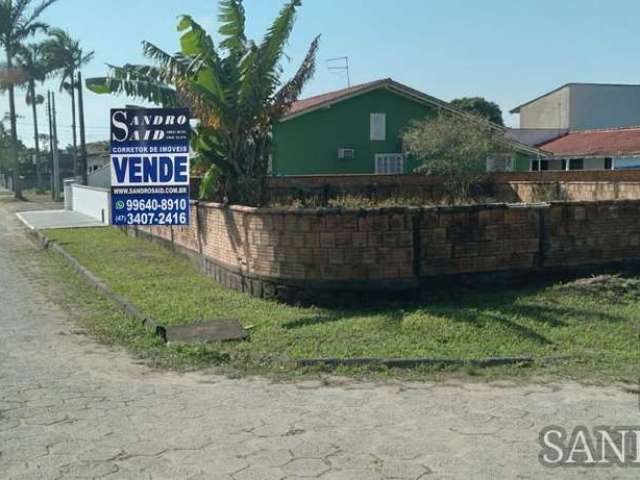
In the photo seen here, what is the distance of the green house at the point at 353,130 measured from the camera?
30.5 m

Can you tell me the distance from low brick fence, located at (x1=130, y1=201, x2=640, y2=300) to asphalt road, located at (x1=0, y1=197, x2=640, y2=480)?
278 cm

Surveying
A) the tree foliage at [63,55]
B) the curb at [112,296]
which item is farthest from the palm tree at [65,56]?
the curb at [112,296]

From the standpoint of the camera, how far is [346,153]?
103 ft

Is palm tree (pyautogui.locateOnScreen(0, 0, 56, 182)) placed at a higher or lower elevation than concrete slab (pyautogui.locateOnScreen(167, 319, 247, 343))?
higher

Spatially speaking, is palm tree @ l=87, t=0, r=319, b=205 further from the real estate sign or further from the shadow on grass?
the shadow on grass

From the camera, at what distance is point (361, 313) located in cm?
848

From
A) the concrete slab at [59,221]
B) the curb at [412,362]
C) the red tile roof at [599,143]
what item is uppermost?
the red tile roof at [599,143]

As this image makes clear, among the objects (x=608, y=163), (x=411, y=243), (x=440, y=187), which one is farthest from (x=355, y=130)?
(x=411, y=243)

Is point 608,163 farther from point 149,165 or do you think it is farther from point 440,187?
point 149,165

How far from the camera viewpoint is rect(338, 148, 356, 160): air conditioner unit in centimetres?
3134

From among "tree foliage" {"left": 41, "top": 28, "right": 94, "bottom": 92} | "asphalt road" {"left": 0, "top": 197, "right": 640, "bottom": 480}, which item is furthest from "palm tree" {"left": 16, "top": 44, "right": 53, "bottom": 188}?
"asphalt road" {"left": 0, "top": 197, "right": 640, "bottom": 480}

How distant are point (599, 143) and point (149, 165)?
30.3m

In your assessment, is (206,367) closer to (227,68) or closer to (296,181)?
(227,68)

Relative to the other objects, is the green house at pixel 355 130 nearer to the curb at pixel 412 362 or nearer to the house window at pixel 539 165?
the house window at pixel 539 165
